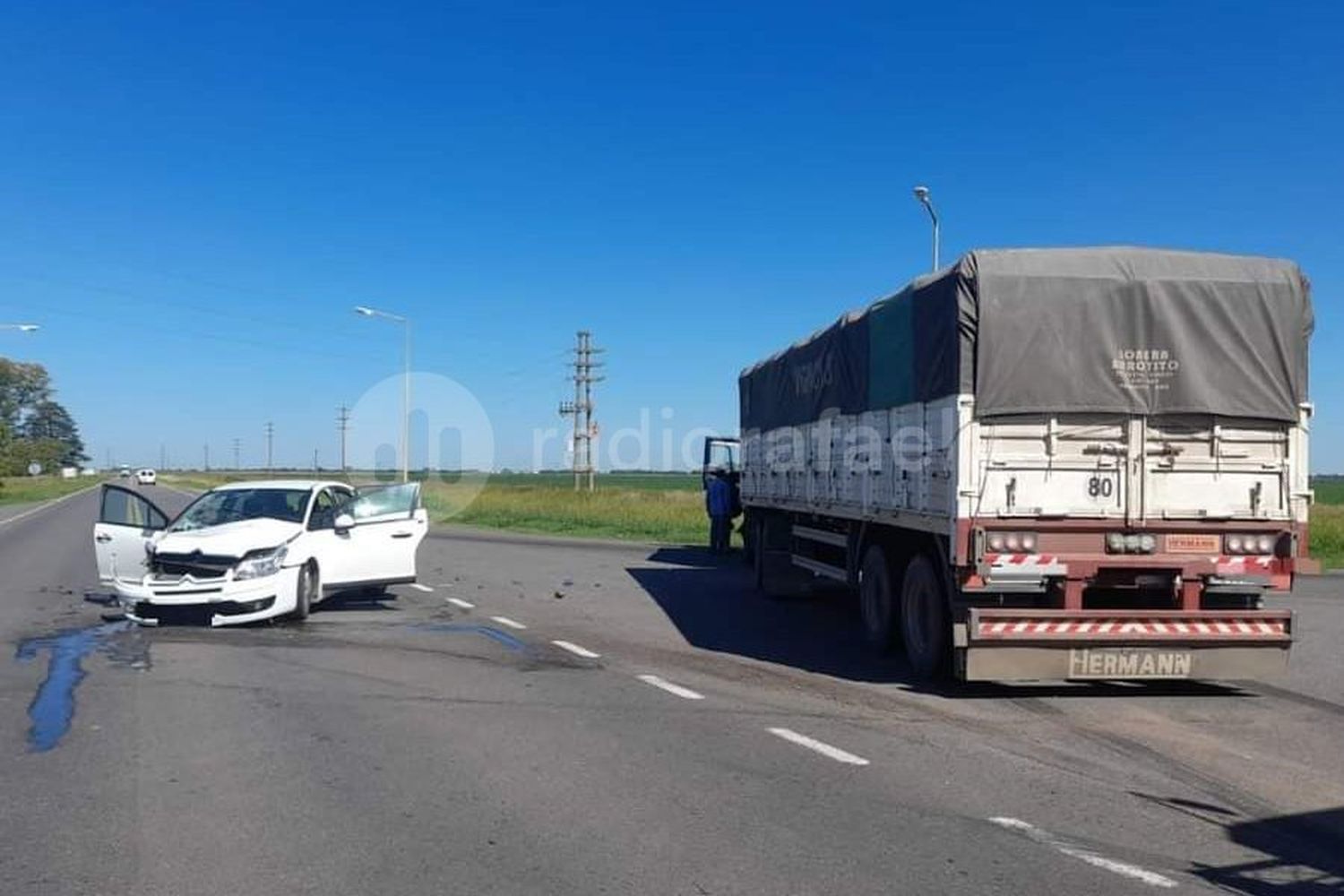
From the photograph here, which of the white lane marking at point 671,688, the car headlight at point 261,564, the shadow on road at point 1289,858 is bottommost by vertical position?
the white lane marking at point 671,688

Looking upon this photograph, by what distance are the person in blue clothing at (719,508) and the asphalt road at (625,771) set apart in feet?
39.1

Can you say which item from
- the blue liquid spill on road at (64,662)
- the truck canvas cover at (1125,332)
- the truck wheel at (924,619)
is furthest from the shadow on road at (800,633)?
the blue liquid spill on road at (64,662)

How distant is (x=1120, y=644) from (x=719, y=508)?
15722mm

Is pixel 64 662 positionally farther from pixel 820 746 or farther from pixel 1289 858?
pixel 1289 858

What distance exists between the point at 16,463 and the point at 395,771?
367 feet

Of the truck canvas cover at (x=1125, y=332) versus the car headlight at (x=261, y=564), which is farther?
the car headlight at (x=261, y=564)

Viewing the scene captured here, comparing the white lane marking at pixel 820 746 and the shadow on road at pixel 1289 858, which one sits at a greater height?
the shadow on road at pixel 1289 858

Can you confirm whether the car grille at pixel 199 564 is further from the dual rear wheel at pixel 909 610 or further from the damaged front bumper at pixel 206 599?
the dual rear wheel at pixel 909 610

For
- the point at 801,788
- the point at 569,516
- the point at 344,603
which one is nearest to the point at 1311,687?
the point at 801,788

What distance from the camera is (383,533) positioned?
48.4 feet

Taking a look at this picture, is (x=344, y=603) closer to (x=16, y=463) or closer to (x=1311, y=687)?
(x=1311, y=687)

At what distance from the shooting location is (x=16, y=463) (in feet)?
343

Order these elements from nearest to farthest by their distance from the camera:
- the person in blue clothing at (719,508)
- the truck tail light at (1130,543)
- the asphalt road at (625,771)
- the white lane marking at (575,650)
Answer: the asphalt road at (625,771) → the truck tail light at (1130,543) → the white lane marking at (575,650) → the person in blue clothing at (719,508)

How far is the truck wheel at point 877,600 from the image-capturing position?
36.8 ft
